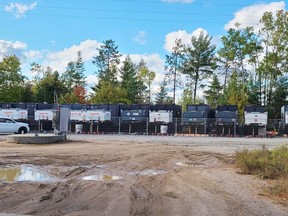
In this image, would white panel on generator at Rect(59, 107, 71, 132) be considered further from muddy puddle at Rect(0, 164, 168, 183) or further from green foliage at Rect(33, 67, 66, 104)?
green foliage at Rect(33, 67, 66, 104)

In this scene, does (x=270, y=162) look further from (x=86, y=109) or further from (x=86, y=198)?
(x=86, y=109)

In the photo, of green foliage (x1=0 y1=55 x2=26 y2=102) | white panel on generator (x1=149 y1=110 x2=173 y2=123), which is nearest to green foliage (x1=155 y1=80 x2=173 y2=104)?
green foliage (x1=0 y1=55 x2=26 y2=102)

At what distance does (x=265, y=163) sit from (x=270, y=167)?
541 millimetres

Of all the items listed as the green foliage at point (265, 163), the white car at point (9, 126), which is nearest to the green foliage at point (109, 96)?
the white car at point (9, 126)

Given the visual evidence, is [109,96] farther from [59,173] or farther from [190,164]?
[59,173]

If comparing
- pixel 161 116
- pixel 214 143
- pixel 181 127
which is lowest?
pixel 214 143

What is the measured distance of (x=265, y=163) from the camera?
1183 centimetres

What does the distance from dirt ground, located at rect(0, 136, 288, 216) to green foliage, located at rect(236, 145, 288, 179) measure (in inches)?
17.1

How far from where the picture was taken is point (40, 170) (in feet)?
39.9

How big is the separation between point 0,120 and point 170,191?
26.4 metres

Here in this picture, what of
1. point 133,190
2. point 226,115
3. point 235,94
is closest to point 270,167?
point 133,190

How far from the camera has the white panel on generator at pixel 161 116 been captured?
4081cm

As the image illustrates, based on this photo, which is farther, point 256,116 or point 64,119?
point 256,116

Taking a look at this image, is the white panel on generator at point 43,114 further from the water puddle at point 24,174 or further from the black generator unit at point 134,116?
the water puddle at point 24,174
